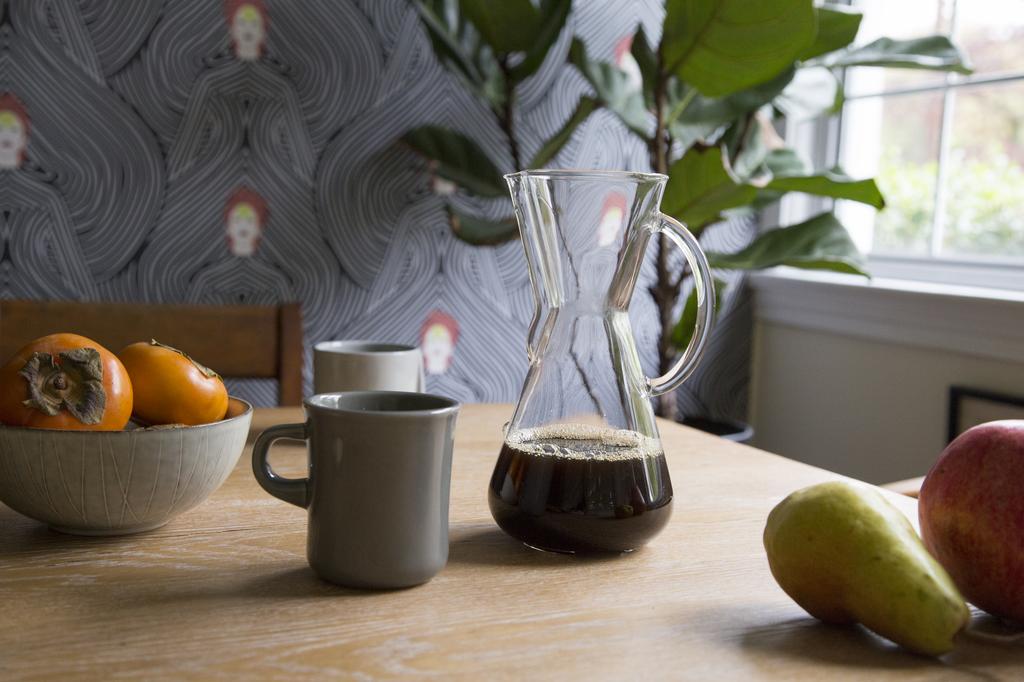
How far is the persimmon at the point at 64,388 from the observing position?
0.60 metres

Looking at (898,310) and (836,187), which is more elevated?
(836,187)

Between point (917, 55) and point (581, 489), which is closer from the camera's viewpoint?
point (581, 489)

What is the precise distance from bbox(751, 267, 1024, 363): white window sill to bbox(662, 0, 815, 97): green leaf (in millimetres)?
574

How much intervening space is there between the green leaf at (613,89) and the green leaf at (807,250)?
0.31m

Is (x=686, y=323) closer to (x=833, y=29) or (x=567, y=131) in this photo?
(x=567, y=131)

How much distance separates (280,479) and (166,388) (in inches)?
5.5

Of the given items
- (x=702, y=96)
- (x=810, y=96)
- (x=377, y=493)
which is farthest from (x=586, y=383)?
(x=810, y=96)

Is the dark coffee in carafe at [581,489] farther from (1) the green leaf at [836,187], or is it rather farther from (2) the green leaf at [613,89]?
(2) the green leaf at [613,89]

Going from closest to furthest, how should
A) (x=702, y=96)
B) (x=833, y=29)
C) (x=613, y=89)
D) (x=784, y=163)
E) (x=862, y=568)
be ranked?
(x=862, y=568) → (x=833, y=29) → (x=702, y=96) → (x=613, y=89) → (x=784, y=163)

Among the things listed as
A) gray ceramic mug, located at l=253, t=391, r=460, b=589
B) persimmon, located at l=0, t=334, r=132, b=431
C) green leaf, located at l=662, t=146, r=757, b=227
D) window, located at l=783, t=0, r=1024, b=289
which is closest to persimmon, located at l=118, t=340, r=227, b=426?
persimmon, located at l=0, t=334, r=132, b=431

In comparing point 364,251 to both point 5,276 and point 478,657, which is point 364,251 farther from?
point 478,657

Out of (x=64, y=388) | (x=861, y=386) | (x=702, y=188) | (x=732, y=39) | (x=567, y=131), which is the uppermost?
(x=732, y=39)

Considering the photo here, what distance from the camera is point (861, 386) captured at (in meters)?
1.95

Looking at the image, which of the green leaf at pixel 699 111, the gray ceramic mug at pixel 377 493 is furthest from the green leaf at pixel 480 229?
the gray ceramic mug at pixel 377 493
